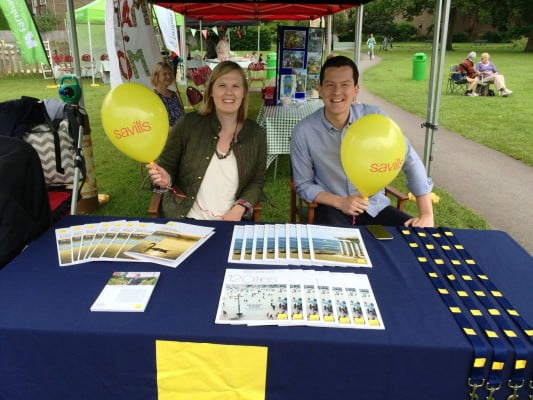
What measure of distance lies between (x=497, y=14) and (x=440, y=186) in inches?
1038

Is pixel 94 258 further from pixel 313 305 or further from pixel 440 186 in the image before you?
pixel 440 186

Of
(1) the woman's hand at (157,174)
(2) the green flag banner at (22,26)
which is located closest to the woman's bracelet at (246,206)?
(1) the woman's hand at (157,174)

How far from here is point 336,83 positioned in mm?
2385

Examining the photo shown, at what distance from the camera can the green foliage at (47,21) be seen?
57.0ft

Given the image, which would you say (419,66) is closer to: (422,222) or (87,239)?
(422,222)

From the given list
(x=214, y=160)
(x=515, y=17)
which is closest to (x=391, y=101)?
(x=214, y=160)

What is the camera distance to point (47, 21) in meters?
17.9

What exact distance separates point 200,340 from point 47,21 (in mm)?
20166

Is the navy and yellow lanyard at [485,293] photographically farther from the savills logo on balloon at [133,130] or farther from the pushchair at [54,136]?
the pushchair at [54,136]

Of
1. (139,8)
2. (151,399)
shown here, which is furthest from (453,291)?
(139,8)

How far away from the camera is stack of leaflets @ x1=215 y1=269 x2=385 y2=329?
1.27 m

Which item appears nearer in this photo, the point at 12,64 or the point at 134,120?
the point at 134,120

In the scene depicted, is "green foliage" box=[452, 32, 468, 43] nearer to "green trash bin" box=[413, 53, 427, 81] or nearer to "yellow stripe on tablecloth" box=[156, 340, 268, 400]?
"green trash bin" box=[413, 53, 427, 81]

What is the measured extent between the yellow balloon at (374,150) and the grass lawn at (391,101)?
0.98 metres
